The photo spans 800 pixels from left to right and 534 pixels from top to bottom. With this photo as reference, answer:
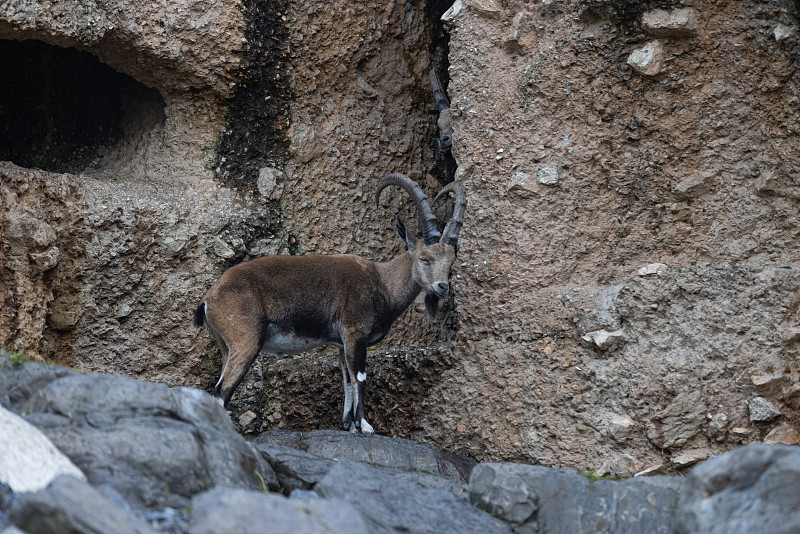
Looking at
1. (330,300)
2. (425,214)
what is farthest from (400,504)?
(425,214)

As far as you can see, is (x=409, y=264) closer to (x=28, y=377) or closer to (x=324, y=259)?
(x=324, y=259)

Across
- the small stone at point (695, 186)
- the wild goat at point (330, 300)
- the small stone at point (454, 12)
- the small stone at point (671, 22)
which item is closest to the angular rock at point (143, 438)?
the wild goat at point (330, 300)

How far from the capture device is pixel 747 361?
5.76 meters

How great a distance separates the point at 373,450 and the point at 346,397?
3.01 ft

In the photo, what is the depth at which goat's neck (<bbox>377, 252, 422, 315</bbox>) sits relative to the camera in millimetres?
6977

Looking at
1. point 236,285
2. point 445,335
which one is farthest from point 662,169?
point 236,285

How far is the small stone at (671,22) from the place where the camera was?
620 centimetres

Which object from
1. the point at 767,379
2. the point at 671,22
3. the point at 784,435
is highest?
the point at 671,22

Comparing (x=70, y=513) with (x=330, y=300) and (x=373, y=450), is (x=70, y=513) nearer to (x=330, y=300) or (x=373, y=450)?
(x=373, y=450)

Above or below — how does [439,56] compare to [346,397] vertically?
above

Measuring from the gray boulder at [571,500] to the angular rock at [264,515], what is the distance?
1.06 metres

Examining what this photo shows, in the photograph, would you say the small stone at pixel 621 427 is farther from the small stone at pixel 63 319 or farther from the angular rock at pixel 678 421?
the small stone at pixel 63 319

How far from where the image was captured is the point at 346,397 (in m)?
6.79

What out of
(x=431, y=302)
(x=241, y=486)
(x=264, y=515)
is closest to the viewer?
(x=264, y=515)
